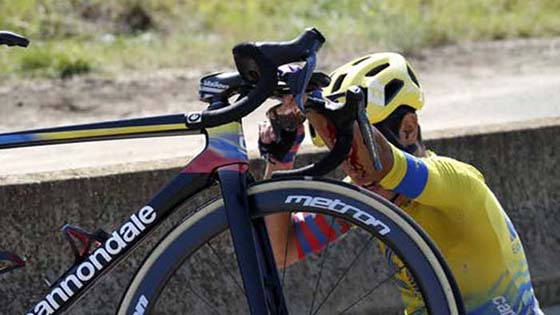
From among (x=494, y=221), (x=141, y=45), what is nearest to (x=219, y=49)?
(x=141, y=45)

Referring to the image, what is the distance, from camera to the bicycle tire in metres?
2.99

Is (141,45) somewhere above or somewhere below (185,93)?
above

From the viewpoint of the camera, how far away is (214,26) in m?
12.2

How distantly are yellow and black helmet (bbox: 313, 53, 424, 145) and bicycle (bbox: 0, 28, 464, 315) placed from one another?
387 millimetres

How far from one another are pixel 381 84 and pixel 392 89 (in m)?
0.04

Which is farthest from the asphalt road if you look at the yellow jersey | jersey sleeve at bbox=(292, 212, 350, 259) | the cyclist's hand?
the yellow jersey

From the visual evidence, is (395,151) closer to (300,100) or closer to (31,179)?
(300,100)

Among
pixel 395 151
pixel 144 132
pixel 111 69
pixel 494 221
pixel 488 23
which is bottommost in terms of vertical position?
pixel 494 221

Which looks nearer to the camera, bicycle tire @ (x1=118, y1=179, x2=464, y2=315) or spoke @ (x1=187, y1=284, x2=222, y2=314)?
bicycle tire @ (x1=118, y1=179, x2=464, y2=315)

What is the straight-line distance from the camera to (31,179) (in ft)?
14.9

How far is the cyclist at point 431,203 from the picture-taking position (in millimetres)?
3373

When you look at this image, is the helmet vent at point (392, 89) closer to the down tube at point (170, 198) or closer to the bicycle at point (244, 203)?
the bicycle at point (244, 203)

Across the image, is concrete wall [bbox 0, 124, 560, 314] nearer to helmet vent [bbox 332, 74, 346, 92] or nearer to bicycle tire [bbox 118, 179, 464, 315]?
helmet vent [bbox 332, 74, 346, 92]

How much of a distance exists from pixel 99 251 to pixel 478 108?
21.5 ft
